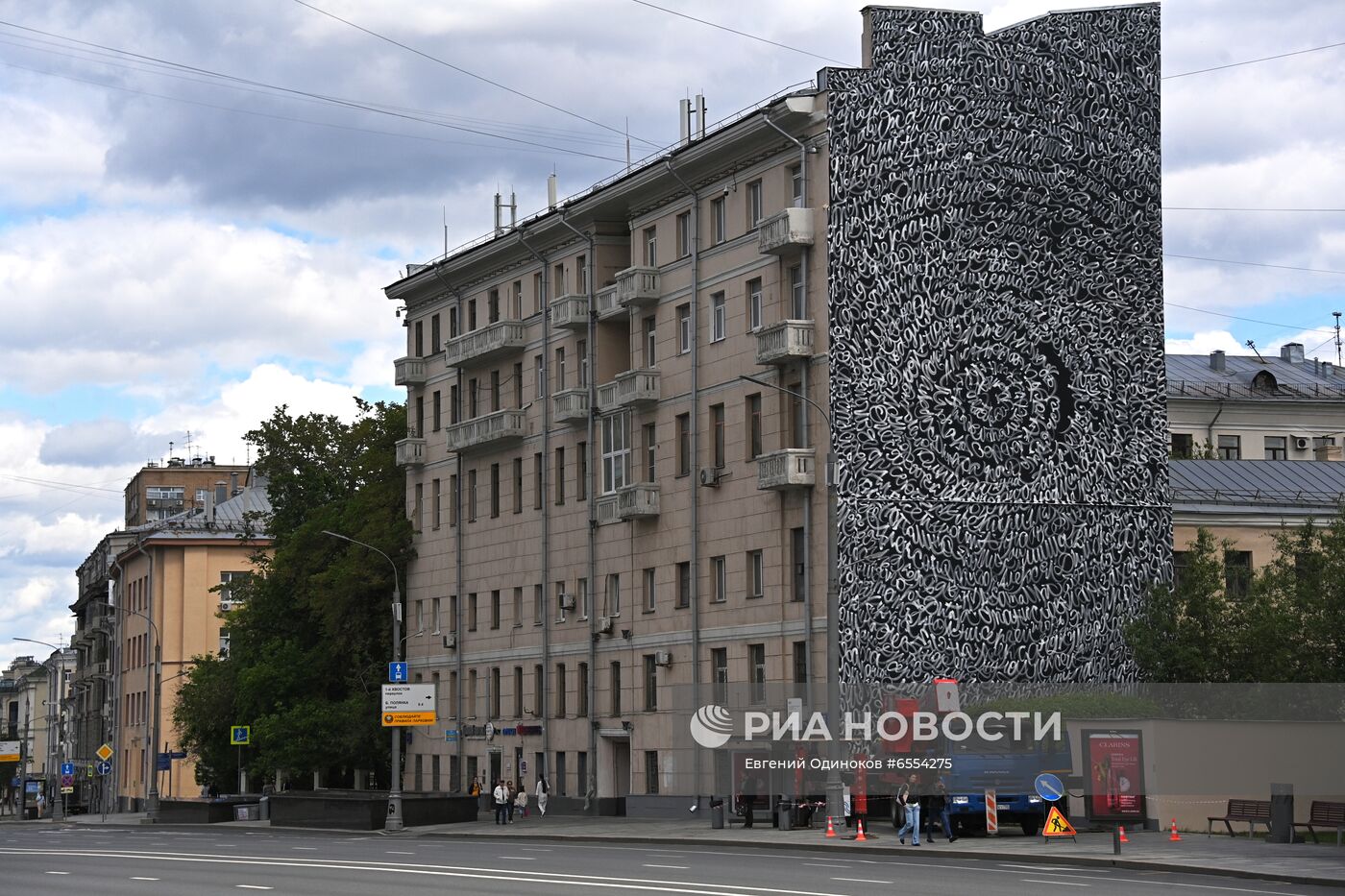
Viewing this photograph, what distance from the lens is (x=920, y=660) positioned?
54281 millimetres


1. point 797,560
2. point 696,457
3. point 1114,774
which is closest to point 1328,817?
point 1114,774

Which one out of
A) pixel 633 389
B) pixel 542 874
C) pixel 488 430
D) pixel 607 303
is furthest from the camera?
pixel 488 430

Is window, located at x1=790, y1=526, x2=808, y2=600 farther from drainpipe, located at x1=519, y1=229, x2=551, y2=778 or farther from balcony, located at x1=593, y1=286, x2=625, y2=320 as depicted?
drainpipe, located at x1=519, y1=229, x2=551, y2=778

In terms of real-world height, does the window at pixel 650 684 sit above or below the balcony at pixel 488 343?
below

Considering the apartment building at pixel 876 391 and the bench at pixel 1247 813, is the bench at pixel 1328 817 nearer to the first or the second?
the bench at pixel 1247 813

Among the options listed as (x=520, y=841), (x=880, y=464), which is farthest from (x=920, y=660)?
(x=520, y=841)

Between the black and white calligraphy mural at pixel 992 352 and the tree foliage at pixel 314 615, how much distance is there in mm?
29548

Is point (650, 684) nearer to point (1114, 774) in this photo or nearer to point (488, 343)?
point (488, 343)

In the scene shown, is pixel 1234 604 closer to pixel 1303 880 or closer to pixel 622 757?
pixel 622 757

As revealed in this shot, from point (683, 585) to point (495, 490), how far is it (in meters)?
14.7

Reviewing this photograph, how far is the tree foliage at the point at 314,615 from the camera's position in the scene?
77.9m

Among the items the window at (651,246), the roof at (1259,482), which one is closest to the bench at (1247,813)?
the roof at (1259,482)

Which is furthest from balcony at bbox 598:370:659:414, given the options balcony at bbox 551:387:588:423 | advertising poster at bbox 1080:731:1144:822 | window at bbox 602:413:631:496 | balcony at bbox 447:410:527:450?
advertising poster at bbox 1080:731:1144:822

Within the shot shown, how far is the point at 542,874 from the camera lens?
3105cm
